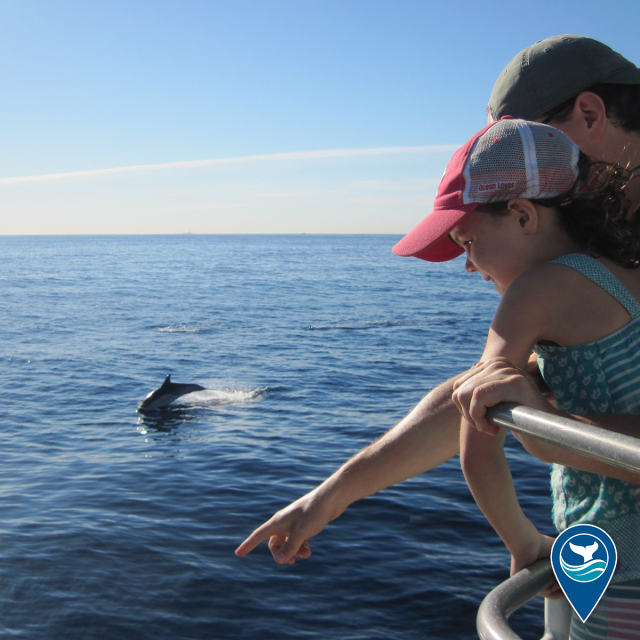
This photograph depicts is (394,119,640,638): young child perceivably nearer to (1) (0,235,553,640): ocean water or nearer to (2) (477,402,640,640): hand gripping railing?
(2) (477,402,640,640): hand gripping railing

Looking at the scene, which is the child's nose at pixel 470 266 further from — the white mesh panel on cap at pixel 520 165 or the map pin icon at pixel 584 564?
the map pin icon at pixel 584 564

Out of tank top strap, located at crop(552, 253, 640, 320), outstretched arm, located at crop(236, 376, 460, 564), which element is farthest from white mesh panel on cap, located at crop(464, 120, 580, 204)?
outstretched arm, located at crop(236, 376, 460, 564)

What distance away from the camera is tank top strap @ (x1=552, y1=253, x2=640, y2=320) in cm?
144

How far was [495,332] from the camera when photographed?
1.50 metres

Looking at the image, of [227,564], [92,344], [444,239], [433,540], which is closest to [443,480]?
[433,540]

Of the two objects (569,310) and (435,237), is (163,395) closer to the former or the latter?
(435,237)

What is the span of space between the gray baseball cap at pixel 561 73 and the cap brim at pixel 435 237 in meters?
0.48

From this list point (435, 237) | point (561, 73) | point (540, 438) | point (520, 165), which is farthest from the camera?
point (561, 73)

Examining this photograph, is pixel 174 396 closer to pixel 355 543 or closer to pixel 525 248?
pixel 355 543

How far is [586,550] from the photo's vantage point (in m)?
1.37

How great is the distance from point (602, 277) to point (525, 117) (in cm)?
73

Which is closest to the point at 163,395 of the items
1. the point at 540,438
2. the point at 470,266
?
the point at 470,266

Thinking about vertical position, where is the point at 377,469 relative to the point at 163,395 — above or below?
above

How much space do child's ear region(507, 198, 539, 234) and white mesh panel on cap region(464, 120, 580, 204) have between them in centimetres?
2
